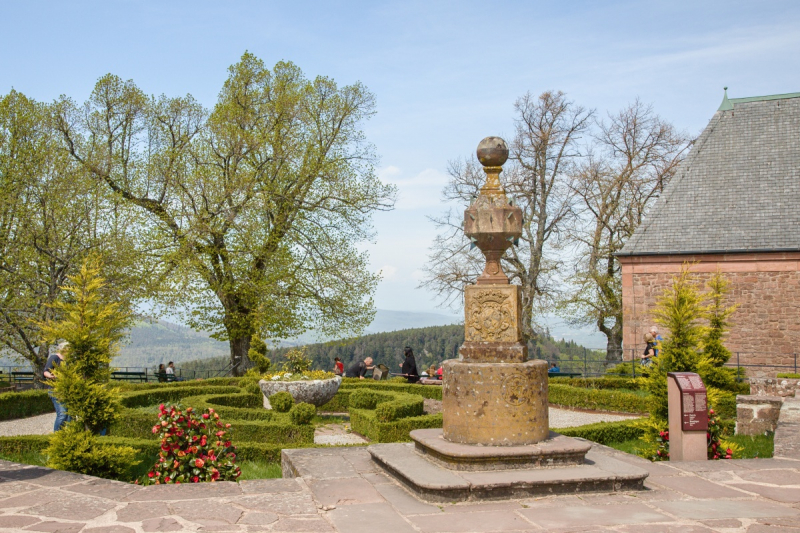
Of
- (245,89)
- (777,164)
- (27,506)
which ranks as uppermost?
(245,89)

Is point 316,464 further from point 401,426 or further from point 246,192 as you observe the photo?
point 246,192

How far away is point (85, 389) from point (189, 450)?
4.42 ft

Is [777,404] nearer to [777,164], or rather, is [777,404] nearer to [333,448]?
[333,448]

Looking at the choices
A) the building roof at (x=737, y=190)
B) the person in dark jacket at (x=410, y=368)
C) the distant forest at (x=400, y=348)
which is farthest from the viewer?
the distant forest at (x=400, y=348)

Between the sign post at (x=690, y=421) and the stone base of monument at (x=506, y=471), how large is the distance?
173 cm

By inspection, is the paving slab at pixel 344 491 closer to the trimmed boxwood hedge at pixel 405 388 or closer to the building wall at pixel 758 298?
the trimmed boxwood hedge at pixel 405 388

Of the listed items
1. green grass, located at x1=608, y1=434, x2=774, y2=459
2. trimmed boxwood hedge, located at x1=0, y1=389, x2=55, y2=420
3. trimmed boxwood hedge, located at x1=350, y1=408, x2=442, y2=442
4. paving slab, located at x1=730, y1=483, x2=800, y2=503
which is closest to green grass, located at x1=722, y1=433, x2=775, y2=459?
green grass, located at x1=608, y1=434, x2=774, y2=459

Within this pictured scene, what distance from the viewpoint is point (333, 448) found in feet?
26.9

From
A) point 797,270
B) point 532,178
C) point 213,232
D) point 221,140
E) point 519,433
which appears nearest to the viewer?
point 519,433

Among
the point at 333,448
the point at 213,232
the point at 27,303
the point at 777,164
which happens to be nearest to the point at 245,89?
the point at 213,232

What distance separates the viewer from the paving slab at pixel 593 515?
16.9 ft

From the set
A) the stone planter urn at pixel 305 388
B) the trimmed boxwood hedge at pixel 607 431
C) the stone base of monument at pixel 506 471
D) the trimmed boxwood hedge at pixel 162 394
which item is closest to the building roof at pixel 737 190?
the stone planter urn at pixel 305 388

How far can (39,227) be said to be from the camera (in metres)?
23.7

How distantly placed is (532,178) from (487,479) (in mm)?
26492
